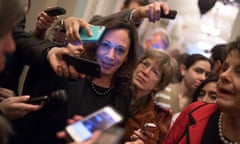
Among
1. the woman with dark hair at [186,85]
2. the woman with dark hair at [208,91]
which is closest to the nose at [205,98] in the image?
the woman with dark hair at [208,91]

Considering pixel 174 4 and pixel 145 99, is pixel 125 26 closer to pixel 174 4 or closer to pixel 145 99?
pixel 145 99

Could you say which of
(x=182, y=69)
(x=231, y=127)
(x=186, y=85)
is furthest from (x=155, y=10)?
(x=182, y=69)

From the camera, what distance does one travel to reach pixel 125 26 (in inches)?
57.7

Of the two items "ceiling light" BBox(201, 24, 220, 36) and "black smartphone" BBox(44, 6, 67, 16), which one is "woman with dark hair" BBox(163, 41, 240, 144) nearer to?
"black smartphone" BBox(44, 6, 67, 16)

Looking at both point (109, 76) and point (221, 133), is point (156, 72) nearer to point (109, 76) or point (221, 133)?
point (109, 76)

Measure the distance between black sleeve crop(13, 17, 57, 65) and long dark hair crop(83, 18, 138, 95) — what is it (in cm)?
23

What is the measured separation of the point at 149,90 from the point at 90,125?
3.06ft

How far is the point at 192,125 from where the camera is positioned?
3.89 feet

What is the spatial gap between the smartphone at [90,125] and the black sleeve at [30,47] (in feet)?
1.47

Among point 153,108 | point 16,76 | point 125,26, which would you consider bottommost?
point 153,108

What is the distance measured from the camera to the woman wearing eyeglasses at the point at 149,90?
Result: 1.48 meters

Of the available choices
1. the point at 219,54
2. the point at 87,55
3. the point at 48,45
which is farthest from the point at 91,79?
the point at 219,54

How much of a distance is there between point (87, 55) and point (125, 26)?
0.66 ft

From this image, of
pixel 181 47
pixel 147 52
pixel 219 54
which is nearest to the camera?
pixel 147 52
